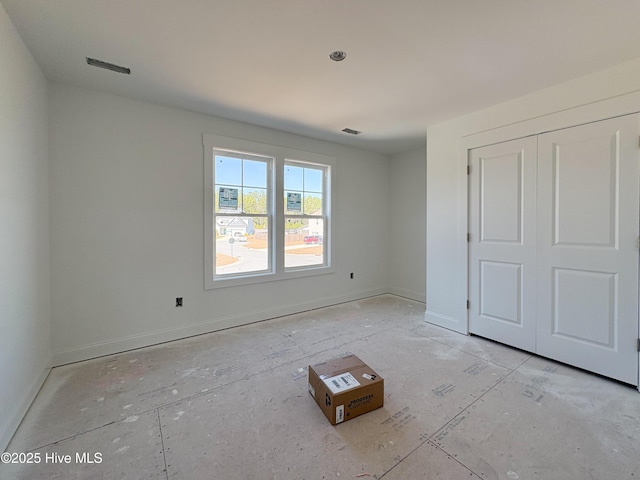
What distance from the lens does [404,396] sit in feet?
6.59

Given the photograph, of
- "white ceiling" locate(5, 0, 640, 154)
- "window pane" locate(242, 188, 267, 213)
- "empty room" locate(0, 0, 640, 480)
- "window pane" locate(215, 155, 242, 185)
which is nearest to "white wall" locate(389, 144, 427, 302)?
"empty room" locate(0, 0, 640, 480)

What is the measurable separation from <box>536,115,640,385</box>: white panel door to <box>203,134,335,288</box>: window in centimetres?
263

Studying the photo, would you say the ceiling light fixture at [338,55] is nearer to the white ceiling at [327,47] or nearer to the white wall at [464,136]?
the white ceiling at [327,47]

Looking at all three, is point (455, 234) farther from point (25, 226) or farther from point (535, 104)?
point (25, 226)

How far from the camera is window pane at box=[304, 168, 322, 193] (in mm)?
4117

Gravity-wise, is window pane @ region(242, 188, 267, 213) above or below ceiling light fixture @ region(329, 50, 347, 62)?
below

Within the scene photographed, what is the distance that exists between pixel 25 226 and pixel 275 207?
7.59 ft

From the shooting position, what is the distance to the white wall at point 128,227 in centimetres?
250

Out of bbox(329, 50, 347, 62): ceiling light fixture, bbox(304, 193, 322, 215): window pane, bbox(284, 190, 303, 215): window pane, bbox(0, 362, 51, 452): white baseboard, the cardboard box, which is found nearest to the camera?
bbox(0, 362, 51, 452): white baseboard

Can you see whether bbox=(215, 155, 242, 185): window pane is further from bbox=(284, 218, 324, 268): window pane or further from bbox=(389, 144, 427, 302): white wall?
bbox=(389, 144, 427, 302): white wall

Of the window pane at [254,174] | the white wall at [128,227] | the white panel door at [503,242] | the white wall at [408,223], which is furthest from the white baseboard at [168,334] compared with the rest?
the white panel door at [503,242]

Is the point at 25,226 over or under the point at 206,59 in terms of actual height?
under

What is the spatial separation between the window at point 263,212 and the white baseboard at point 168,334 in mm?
440

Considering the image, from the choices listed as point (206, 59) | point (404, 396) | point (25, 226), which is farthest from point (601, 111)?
point (25, 226)
